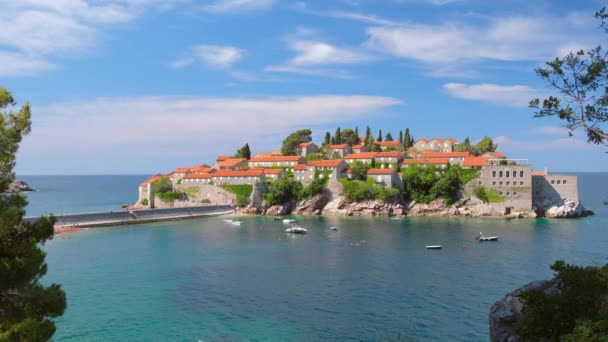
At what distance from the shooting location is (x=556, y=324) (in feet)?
37.2

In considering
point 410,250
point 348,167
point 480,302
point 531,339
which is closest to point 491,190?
point 348,167

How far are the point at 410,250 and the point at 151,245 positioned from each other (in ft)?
82.6

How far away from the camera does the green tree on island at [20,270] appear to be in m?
10.9

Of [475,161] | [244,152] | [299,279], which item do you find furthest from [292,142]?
[299,279]

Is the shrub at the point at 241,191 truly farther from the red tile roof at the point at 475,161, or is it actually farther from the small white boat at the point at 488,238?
the small white boat at the point at 488,238

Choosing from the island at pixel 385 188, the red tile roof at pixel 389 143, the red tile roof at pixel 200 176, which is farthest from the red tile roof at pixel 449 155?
the red tile roof at pixel 200 176

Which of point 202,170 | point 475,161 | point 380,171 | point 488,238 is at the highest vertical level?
point 475,161

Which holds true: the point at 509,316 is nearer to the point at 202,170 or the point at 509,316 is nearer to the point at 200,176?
the point at 200,176

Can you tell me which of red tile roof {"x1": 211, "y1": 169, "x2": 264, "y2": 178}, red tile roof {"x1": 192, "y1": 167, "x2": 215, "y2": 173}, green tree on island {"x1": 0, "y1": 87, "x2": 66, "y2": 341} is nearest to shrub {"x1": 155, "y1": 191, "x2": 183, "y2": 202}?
red tile roof {"x1": 211, "y1": 169, "x2": 264, "y2": 178}

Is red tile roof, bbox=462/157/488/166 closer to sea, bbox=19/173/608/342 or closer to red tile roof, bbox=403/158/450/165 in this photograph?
red tile roof, bbox=403/158/450/165

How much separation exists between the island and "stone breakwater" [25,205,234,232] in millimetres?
4151

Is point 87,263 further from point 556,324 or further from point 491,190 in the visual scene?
point 491,190

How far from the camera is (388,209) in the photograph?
69312 millimetres

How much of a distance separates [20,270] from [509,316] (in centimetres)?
1417
